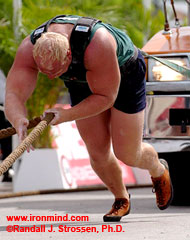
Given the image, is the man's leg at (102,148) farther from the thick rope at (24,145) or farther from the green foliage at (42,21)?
the green foliage at (42,21)

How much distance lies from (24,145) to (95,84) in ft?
2.36

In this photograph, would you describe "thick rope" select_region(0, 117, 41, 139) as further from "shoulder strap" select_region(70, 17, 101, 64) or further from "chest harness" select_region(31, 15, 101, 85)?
"shoulder strap" select_region(70, 17, 101, 64)

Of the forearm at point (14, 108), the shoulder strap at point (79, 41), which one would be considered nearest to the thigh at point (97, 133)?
the forearm at point (14, 108)

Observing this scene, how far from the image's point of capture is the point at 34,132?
506cm

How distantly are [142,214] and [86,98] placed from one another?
1.82 m

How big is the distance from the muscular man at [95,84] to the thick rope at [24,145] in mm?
97

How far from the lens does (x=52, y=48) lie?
16.5 ft

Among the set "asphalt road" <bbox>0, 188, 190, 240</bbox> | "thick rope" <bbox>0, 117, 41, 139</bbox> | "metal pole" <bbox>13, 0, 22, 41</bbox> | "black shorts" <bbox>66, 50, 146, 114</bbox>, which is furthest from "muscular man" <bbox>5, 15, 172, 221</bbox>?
"metal pole" <bbox>13, 0, 22, 41</bbox>

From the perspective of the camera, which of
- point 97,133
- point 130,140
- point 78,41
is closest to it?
point 78,41

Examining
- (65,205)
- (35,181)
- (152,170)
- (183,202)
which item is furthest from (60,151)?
(152,170)

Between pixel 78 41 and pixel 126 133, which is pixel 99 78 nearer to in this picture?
pixel 78 41

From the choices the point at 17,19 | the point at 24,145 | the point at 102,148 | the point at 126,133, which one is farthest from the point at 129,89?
the point at 17,19

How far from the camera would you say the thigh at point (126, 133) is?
5.90 metres

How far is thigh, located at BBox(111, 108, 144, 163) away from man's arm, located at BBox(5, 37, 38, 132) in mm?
713
